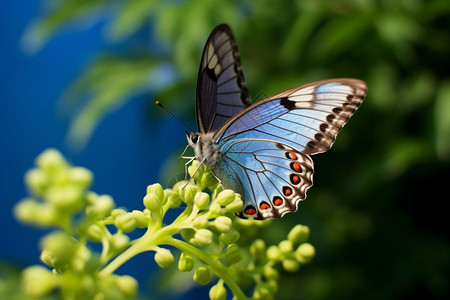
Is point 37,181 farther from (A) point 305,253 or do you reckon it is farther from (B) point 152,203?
(A) point 305,253

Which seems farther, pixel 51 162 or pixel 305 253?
pixel 305 253

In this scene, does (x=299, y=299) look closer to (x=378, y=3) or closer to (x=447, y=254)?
(x=447, y=254)

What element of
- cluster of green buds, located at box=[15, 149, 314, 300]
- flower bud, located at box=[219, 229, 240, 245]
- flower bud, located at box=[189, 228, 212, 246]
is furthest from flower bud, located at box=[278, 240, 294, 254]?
flower bud, located at box=[189, 228, 212, 246]

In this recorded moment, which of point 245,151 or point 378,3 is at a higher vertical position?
point 378,3

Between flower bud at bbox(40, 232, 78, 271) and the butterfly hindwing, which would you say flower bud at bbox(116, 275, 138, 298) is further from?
the butterfly hindwing

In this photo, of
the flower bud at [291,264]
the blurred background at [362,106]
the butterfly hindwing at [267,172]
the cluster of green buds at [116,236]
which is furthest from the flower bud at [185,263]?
the blurred background at [362,106]

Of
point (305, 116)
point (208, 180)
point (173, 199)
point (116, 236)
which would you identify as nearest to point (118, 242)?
point (116, 236)

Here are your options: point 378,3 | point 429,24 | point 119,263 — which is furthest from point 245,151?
point 429,24
